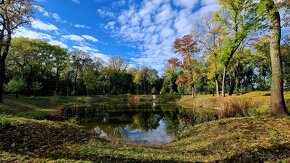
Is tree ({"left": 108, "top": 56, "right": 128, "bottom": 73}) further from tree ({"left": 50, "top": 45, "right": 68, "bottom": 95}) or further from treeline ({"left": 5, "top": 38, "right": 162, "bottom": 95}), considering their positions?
tree ({"left": 50, "top": 45, "right": 68, "bottom": 95})

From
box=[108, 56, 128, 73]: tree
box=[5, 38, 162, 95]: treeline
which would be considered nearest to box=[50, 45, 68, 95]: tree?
box=[5, 38, 162, 95]: treeline

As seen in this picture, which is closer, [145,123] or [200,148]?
[200,148]

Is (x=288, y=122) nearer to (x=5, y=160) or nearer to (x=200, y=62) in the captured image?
(x=5, y=160)

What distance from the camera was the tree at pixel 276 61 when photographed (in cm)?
870

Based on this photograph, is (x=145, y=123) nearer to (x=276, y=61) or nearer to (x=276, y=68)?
(x=276, y=68)

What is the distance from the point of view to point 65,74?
56.1m

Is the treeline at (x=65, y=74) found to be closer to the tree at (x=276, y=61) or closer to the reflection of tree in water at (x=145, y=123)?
the reflection of tree in water at (x=145, y=123)

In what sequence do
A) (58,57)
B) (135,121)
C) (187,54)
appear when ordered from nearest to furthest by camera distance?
(135,121), (187,54), (58,57)

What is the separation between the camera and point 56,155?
5652 millimetres

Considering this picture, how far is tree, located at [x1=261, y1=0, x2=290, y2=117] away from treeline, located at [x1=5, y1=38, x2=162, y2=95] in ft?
93.6

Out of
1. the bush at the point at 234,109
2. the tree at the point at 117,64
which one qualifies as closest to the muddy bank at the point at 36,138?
the bush at the point at 234,109

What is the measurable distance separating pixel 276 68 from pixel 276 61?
322 millimetres

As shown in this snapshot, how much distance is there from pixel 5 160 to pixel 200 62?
114 ft

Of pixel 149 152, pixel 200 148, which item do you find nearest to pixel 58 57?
pixel 149 152
